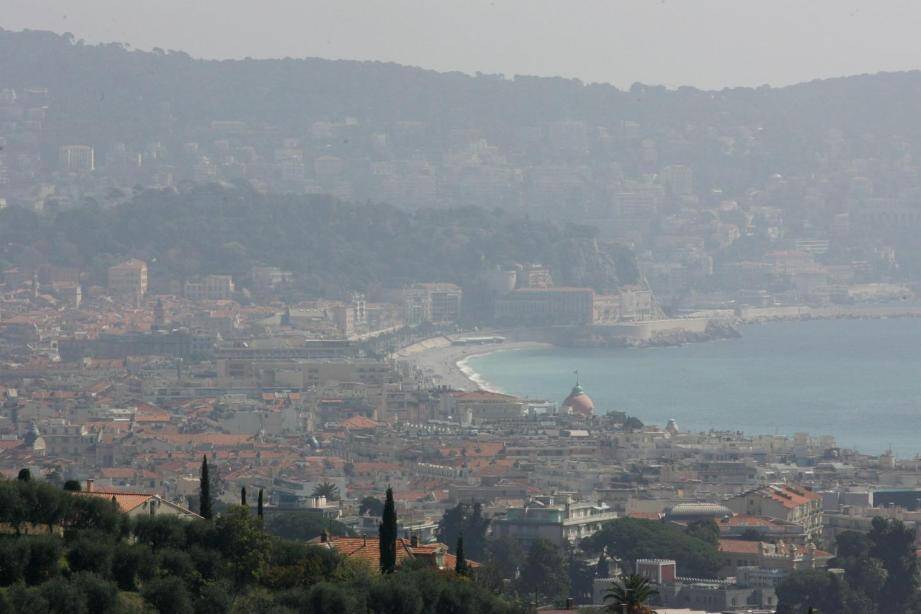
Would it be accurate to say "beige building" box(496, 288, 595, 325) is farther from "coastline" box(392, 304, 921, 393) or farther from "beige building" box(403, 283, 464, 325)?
"coastline" box(392, 304, 921, 393)

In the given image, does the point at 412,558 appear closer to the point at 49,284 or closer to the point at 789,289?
the point at 49,284

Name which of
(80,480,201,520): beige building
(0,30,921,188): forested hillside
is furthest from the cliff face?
(80,480,201,520): beige building

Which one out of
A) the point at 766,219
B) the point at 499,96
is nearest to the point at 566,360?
the point at 766,219

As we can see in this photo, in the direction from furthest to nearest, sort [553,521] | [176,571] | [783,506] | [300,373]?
[300,373] < [783,506] < [553,521] < [176,571]

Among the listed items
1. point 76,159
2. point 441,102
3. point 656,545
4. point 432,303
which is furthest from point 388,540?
point 441,102

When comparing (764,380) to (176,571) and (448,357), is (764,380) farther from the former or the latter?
(176,571)

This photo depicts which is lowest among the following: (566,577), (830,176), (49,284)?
(566,577)

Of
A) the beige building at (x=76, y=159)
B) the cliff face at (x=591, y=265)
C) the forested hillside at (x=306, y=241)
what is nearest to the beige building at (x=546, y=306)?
the forested hillside at (x=306, y=241)
